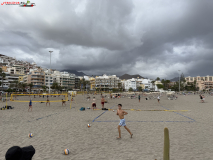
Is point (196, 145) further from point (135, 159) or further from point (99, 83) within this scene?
point (99, 83)

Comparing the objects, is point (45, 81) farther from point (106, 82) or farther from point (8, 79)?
point (106, 82)

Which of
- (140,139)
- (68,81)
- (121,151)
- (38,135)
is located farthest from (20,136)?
(68,81)

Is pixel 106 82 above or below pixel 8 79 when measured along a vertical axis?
below

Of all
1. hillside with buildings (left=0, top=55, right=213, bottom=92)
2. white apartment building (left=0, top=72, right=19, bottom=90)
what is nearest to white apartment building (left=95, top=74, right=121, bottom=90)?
hillside with buildings (left=0, top=55, right=213, bottom=92)

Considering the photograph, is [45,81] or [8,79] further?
[45,81]

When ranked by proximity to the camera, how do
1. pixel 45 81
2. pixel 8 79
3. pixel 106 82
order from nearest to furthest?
pixel 8 79
pixel 45 81
pixel 106 82

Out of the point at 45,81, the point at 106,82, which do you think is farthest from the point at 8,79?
the point at 106,82

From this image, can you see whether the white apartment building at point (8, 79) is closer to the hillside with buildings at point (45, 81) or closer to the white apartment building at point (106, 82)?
the hillside with buildings at point (45, 81)

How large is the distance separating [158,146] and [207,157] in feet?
5.40

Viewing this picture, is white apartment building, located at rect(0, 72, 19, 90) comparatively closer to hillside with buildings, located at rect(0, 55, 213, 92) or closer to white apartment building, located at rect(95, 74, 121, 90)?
hillside with buildings, located at rect(0, 55, 213, 92)

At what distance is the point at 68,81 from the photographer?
12594cm

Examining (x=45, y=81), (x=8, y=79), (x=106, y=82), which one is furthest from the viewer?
(x=106, y=82)

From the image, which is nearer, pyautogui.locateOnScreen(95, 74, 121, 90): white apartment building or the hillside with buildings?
the hillside with buildings

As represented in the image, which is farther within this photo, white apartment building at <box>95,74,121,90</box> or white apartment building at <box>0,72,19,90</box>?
white apartment building at <box>95,74,121,90</box>
